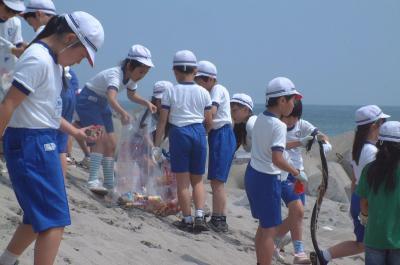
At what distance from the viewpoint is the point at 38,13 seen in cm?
703

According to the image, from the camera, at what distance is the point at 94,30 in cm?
436

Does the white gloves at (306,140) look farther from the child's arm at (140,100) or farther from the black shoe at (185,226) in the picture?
the child's arm at (140,100)

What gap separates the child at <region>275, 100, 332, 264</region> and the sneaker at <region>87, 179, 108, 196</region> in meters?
1.88

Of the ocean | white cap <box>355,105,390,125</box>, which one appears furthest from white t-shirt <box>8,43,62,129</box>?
the ocean

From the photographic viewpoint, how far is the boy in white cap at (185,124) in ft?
24.6

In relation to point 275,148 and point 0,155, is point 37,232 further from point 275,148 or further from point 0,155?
point 0,155

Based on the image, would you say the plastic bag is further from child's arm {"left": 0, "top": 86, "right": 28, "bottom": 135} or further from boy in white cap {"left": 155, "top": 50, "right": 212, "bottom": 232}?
child's arm {"left": 0, "top": 86, "right": 28, "bottom": 135}

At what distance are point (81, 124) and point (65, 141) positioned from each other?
1.77 meters

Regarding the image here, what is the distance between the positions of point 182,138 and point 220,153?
1.97 ft

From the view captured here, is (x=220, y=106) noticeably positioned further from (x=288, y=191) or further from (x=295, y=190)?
(x=295, y=190)

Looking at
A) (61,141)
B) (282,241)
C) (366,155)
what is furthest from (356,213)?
(61,141)

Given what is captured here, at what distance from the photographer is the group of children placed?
14.0 ft

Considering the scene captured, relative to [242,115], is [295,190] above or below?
below

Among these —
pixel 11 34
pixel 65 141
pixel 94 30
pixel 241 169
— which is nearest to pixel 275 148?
pixel 65 141
